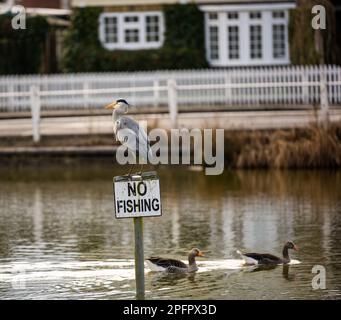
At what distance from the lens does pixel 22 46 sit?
4650 centimetres

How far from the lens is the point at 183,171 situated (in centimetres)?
3053

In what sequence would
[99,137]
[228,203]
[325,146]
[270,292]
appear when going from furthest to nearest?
1. [99,137]
2. [325,146]
3. [228,203]
4. [270,292]

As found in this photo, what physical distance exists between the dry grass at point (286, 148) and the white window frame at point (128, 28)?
15.7 metres

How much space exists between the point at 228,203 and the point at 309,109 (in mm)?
9782

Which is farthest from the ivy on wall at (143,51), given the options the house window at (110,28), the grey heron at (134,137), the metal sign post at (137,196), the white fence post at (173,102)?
the metal sign post at (137,196)

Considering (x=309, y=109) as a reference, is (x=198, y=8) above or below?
above

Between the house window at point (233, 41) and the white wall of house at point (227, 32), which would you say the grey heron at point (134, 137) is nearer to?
the white wall of house at point (227, 32)

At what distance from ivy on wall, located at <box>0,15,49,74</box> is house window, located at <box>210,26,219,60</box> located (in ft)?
19.9

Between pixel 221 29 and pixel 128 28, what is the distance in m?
3.38

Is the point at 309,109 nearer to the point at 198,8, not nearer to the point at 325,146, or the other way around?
the point at 325,146

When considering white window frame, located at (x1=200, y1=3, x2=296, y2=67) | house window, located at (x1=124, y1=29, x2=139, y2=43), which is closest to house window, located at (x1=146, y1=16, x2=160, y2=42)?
house window, located at (x1=124, y1=29, x2=139, y2=43)

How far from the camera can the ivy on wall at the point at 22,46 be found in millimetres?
45969
